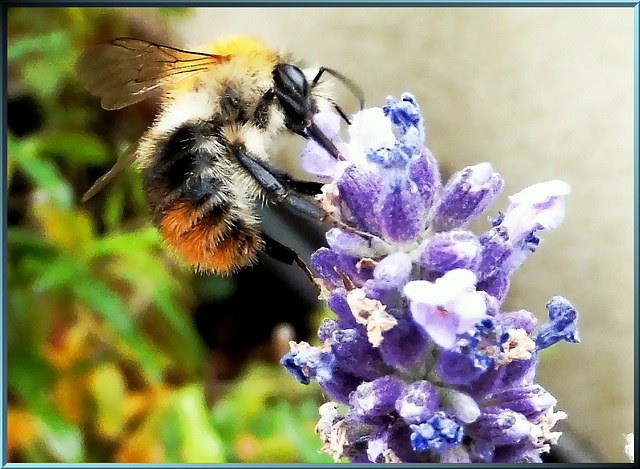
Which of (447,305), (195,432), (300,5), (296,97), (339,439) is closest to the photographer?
(447,305)

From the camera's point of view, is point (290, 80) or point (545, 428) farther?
point (290, 80)

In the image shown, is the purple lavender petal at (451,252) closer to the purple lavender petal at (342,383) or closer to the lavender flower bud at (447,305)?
the lavender flower bud at (447,305)

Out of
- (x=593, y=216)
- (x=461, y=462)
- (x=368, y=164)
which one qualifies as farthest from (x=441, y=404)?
(x=593, y=216)

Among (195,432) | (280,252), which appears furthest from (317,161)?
(195,432)

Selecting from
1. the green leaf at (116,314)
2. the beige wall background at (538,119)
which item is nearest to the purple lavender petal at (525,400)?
the beige wall background at (538,119)

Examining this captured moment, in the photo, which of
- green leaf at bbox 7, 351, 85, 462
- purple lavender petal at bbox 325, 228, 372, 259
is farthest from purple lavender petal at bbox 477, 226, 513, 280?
green leaf at bbox 7, 351, 85, 462

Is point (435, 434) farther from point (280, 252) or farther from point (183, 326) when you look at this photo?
point (183, 326)

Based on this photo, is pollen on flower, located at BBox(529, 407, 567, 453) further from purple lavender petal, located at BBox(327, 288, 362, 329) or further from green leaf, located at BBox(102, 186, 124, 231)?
green leaf, located at BBox(102, 186, 124, 231)
